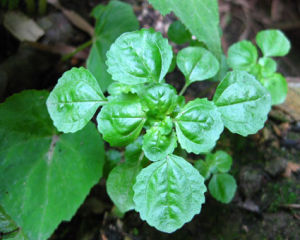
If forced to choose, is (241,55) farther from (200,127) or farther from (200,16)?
(200,127)

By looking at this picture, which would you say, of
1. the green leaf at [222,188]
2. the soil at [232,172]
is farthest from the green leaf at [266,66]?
the green leaf at [222,188]

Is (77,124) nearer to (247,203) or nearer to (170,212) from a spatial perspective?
(170,212)

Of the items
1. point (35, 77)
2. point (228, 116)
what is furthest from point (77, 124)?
point (35, 77)

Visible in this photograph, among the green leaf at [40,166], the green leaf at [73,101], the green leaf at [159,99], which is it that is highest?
the green leaf at [73,101]

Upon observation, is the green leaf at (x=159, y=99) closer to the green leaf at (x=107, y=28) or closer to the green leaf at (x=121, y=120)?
the green leaf at (x=121, y=120)

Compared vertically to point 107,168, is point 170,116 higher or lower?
higher

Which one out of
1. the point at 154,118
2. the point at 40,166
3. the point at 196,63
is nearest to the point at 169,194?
the point at 154,118

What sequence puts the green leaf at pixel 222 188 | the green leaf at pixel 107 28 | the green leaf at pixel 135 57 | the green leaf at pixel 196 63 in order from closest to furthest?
the green leaf at pixel 135 57
the green leaf at pixel 196 63
the green leaf at pixel 222 188
the green leaf at pixel 107 28

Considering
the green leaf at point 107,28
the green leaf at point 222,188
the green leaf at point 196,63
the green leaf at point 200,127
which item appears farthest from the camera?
the green leaf at point 107,28
